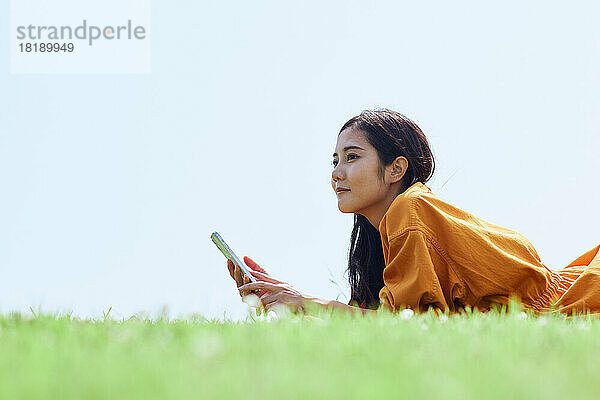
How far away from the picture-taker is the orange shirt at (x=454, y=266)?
4.07 metres

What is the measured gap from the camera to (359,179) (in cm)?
491

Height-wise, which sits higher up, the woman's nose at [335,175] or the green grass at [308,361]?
the woman's nose at [335,175]

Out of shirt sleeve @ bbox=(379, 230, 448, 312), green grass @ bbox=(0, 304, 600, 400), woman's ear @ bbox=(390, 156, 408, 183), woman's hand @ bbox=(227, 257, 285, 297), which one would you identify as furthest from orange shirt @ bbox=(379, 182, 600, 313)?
green grass @ bbox=(0, 304, 600, 400)

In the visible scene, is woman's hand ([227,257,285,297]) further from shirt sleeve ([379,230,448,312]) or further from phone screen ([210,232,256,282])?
shirt sleeve ([379,230,448,312])

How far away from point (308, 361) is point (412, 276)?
219 centimetres

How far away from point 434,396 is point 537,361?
658 mm

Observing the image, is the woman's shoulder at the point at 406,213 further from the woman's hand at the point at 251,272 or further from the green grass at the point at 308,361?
the green grass at the point at 308,361

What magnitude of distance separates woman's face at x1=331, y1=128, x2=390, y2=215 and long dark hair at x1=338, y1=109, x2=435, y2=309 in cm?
6

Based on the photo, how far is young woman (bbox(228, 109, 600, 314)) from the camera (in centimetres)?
413

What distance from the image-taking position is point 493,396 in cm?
159

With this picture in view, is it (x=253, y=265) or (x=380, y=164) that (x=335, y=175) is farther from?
(x=253, y=265)

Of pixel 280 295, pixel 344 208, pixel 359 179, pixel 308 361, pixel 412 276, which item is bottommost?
pixel 280 295

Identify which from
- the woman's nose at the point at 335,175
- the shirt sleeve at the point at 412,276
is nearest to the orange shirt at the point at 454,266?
the shirt sleeve at the point at 412,276

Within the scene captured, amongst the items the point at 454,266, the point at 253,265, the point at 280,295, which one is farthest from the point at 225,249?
the point at 454,266
